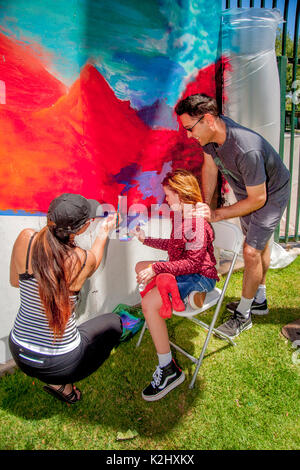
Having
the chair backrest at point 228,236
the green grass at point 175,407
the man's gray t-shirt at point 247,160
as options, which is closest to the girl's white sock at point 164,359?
the green grass at point 175,407

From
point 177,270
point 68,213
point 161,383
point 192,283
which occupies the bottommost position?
point 161,383

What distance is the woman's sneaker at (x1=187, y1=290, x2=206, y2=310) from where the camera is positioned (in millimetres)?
2289

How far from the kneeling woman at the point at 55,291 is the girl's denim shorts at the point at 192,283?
632 millimetres

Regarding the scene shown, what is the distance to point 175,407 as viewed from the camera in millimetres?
2281

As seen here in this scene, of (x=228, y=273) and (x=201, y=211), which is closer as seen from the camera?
(x=201, y=211)

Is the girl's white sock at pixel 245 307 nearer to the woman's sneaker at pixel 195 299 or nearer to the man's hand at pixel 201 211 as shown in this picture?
the woman's sneaker at pixel 195 299

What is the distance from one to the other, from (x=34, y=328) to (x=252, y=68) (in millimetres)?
2854

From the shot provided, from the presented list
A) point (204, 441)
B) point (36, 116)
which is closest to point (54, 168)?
point (36, 116)

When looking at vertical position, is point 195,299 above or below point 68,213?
below

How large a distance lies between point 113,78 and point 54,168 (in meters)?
0.79

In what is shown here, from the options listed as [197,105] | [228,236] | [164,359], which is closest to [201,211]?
[228,236]

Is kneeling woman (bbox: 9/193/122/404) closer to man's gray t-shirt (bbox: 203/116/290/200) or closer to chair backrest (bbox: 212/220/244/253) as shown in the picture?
chair backrest (bbox: 212/220/244/253)

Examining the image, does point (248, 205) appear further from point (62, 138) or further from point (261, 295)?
point (62, 138)
